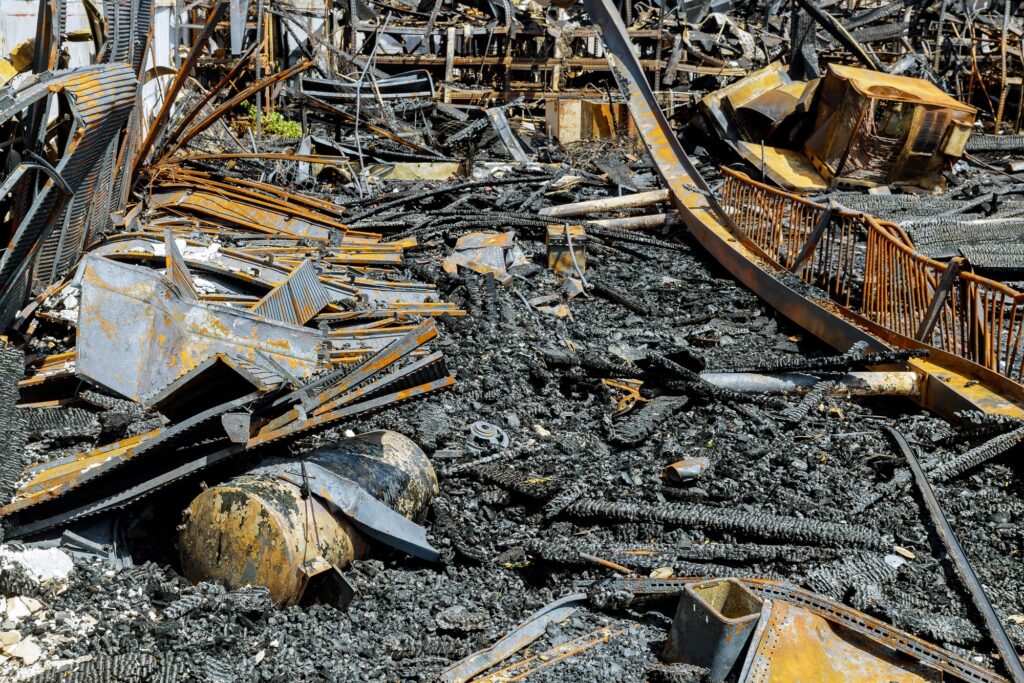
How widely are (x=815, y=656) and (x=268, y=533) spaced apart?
8.67 ft

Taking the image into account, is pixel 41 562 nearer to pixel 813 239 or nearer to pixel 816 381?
pixel 816 381

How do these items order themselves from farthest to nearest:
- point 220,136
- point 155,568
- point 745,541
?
point 220,136 < point 745,541 < point 155,568

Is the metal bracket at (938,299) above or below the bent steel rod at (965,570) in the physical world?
above

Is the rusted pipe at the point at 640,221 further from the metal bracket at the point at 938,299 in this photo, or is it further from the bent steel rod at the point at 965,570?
the bent steel rod at the point at 965,570

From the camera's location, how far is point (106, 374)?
6062 mm

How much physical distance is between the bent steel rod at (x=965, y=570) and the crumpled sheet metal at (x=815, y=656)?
47 centimetres

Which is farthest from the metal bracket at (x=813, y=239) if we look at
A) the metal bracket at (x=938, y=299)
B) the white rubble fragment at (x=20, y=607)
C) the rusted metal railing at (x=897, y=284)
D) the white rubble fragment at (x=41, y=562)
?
the white rubble fragment at (x=20, y=607)

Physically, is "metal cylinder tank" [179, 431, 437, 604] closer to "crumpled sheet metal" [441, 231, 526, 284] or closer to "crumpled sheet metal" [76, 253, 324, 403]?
"crumpled sheet metal" [76, 253, 324, 403]

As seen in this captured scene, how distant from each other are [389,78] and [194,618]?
1603cm

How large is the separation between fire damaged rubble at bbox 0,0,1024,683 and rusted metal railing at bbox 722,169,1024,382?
0.04 m

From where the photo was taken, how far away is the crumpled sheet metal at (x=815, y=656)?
407 centimetres

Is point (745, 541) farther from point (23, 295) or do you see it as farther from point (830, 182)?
point (830, 182)

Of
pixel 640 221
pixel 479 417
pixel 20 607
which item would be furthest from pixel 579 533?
pixel 640 221

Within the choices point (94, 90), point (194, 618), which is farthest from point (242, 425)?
point (94, 90)
